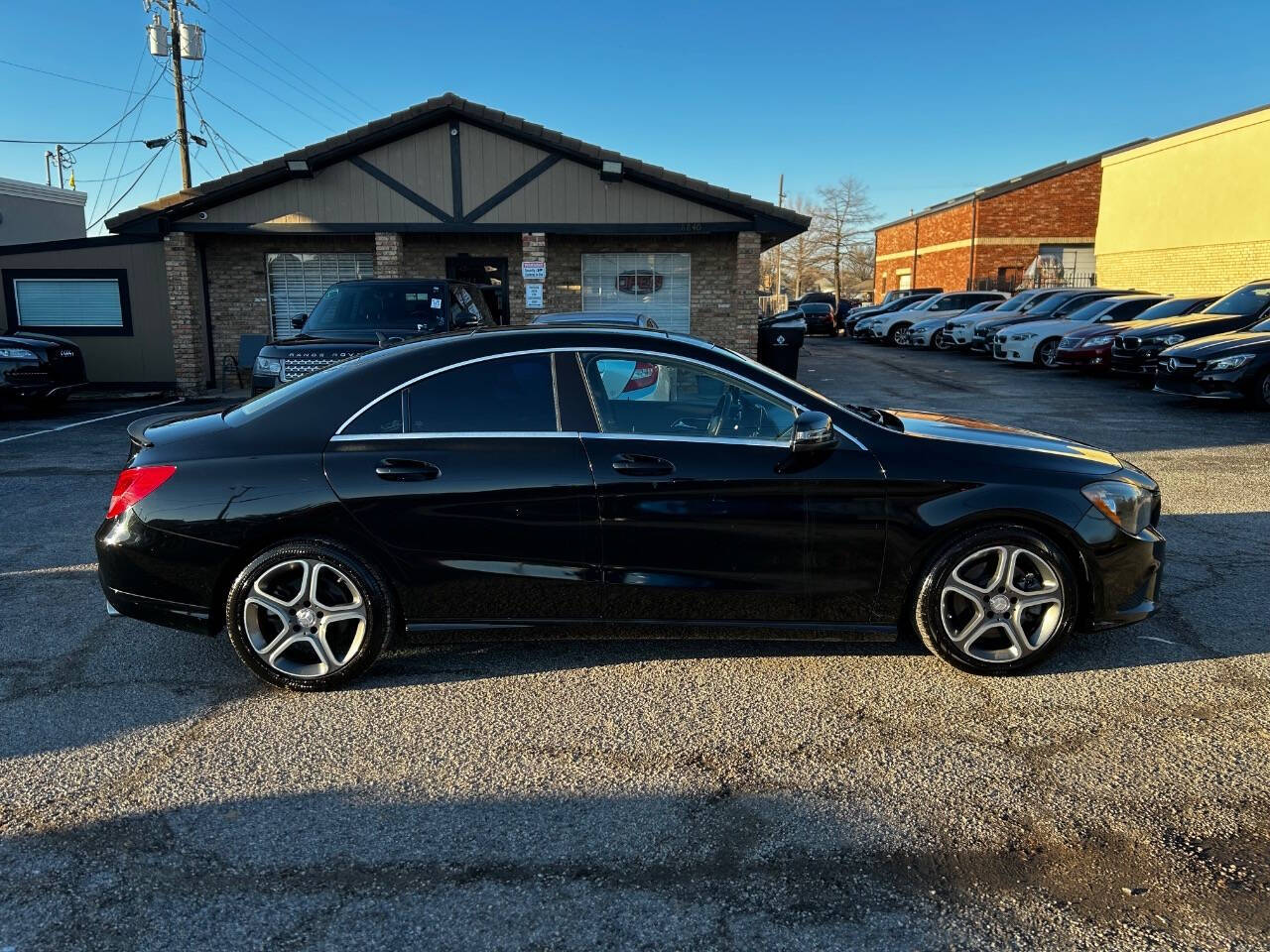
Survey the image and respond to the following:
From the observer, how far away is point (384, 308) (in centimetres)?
1020

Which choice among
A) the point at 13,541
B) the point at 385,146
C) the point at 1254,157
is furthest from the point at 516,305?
the point at 1254,157

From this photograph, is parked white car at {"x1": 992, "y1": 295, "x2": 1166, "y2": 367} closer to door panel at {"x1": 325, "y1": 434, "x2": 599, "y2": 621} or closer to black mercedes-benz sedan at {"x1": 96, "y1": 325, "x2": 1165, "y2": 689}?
black mercedes-benz sedan at {"x1": 96, "y1": 325, "x2": 1165, "y2": 689}

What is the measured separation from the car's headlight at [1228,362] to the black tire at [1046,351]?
272 inches

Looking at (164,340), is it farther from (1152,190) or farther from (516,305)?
(1152,190)

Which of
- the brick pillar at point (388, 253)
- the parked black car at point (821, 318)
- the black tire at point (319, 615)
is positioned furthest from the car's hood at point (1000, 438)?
the parked black car at point (821, 318)

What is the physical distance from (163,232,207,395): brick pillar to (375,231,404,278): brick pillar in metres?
3.36

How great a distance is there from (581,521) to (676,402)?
0.78 metres

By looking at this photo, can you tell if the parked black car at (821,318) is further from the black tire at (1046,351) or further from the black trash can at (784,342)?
the black trash can at (784,342)

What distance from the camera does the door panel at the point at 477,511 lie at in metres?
3.79

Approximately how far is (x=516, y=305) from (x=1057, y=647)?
48.8ft

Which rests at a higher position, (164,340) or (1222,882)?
(164,340)

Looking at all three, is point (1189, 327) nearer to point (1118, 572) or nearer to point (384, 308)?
point (384, 308)

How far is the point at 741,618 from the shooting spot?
3949mm

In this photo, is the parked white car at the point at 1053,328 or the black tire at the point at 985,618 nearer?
the black tire at the point at 985,618
